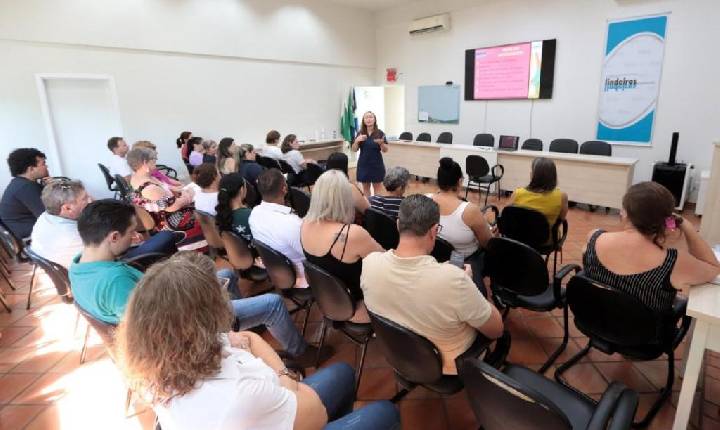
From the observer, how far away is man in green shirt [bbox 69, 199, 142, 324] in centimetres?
165

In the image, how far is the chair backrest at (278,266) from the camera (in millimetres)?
2270

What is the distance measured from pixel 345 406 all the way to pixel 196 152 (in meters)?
5.28

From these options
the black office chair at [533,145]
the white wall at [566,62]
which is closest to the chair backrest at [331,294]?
the black office chair at [533,145]

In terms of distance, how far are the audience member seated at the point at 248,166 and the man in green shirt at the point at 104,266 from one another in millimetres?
2932

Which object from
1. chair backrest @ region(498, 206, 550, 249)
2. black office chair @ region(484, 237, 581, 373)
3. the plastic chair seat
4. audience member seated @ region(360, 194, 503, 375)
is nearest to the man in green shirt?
audience member seated @ region(360, 194, 503, 375)

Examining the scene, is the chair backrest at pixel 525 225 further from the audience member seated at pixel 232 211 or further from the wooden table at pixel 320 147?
the wooden table at pixel 320 147

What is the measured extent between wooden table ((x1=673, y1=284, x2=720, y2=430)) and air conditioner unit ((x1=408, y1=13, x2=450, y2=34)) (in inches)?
306

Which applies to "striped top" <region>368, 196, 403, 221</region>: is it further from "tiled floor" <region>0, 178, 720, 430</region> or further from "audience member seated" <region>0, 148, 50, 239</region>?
"audience member seated" <region>0, 148, 50, 239</region>

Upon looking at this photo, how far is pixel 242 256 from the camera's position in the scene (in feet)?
8.86

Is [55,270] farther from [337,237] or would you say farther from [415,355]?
[415,355]

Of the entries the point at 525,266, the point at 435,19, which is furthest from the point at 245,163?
the point at 435,19

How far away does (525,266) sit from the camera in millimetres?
2160

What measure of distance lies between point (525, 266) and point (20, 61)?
680 cm


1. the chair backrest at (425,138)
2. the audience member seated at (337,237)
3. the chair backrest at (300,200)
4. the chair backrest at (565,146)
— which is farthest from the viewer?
the chair backrest at (425,138)
